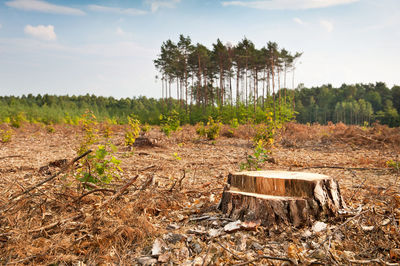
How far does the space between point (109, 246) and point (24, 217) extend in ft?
3.10

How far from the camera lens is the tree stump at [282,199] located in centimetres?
227

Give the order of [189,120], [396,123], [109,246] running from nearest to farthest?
[109,246], [189,120], [396,123]

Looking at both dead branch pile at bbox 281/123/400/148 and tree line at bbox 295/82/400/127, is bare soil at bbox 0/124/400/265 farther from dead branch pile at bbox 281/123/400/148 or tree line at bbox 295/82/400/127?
tree line at bbox 295/82/400/127

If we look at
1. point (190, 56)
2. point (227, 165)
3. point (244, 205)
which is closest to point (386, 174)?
point (227, 165)

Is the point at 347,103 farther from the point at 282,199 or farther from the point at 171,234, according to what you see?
the point at 171,234

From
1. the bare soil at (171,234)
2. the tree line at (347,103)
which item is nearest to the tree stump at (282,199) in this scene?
the bare soil at (171,234)

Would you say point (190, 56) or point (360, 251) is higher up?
point (190, 56)

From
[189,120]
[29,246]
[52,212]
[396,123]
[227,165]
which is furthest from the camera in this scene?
[396,123]

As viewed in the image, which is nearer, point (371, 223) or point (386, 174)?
point (371, 223)

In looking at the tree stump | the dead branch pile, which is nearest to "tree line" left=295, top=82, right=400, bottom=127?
the dead branch pile

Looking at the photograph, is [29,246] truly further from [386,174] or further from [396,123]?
[396,123]

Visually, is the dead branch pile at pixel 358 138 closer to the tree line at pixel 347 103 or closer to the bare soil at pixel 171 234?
the bare soil at pixel 171 234

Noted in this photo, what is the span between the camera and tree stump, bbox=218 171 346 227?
7.44 feet

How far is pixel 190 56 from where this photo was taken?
28.1 metres
